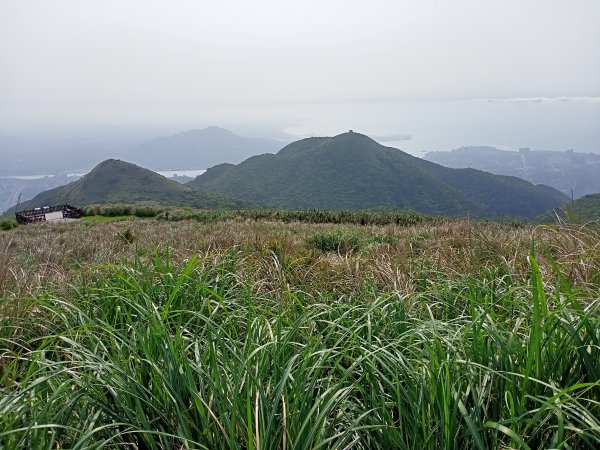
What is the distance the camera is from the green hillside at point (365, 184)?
12500cm

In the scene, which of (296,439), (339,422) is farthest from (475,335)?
(296,439)

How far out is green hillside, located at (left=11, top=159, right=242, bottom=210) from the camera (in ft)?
328

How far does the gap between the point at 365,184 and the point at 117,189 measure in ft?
259

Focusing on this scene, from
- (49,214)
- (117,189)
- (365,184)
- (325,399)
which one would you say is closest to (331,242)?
(325,399)

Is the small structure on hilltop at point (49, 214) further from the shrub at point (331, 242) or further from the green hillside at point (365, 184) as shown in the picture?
the green hillside at point (365, 184)

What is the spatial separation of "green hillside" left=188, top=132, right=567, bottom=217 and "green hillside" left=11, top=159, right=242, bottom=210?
2078 cm

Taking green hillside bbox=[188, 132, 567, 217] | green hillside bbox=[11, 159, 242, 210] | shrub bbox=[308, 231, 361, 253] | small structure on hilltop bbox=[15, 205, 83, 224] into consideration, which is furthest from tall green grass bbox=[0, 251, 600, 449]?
green hillside bbox=[188, 132, 567, 217]

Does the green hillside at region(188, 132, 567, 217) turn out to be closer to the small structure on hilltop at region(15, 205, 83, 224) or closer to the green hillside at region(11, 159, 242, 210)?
the green hillside at region(11, 159, 242, 210)

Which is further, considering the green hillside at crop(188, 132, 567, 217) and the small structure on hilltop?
the green hillside at crop(188, 132, 567, 217)

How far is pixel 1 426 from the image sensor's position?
168 cm

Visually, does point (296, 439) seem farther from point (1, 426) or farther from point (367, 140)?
point (367, 140)

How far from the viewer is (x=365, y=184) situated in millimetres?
140000

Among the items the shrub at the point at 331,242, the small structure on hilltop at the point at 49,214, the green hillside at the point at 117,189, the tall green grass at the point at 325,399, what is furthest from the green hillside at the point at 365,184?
the tall green grass at the point at 325,399

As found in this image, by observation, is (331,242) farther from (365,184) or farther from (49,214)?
(365,184)
